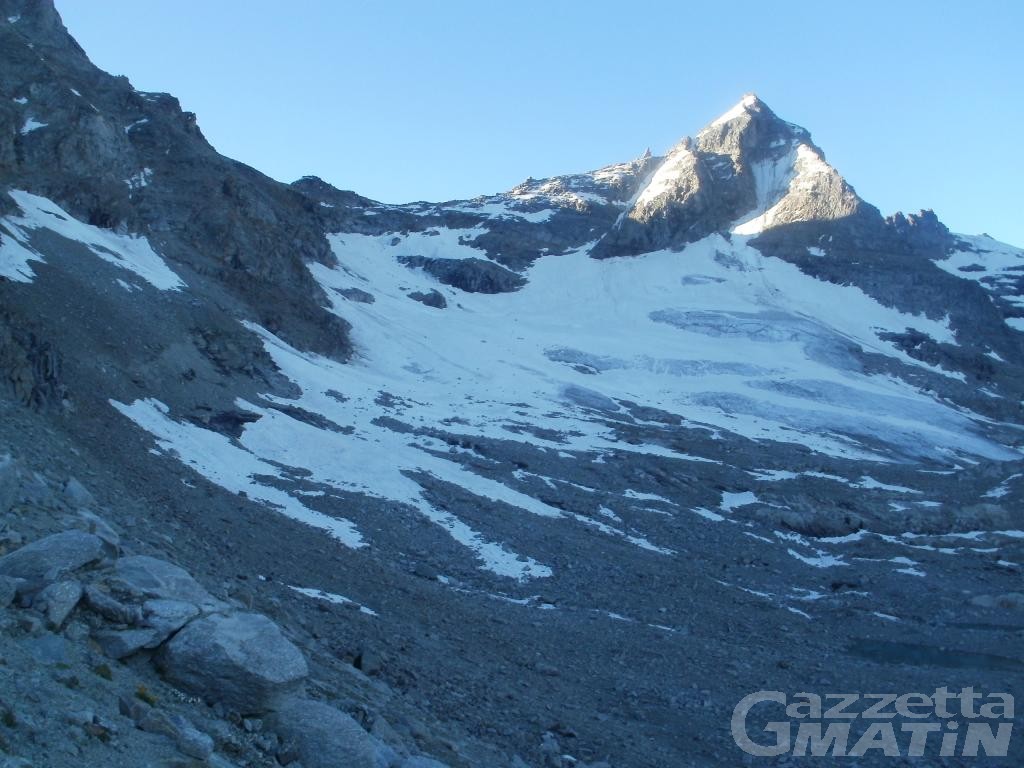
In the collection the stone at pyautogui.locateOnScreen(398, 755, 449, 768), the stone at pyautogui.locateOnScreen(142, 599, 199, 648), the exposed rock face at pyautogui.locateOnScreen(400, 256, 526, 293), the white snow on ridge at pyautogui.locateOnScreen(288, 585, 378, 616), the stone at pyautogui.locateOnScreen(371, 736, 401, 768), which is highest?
the exposed rock face at pyautogui.locateOnScreen(400, 256, 526, 293)

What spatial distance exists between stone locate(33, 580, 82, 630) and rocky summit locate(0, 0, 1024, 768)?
0.12ft

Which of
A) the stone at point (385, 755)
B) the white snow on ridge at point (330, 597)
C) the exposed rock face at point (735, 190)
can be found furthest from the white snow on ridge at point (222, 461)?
the exposed rock face at point (735, 190)

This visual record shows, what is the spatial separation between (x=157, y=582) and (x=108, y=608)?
915 mm

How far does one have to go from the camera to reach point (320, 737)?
32.1 ft

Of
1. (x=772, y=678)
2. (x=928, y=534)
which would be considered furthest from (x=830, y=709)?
(x=928, y=534)

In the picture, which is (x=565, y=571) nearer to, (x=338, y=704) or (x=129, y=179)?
(x=338, y=704)

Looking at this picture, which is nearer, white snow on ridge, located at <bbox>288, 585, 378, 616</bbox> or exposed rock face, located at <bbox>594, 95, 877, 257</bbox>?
white snow on ridge, located at <bbox>288, 585, 378, 616</bbox>

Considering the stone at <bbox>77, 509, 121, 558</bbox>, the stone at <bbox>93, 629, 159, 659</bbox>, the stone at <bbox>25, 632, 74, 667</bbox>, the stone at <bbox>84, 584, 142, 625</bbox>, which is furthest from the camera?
the stone at <bbox>77, 509, 121, 558</bbox>

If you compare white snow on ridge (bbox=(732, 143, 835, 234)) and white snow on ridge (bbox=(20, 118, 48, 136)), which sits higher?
white snow on ridge (bbox=(732, 143, 835, 234))

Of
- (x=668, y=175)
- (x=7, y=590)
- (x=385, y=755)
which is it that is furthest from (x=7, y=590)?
(x=668, y=175)

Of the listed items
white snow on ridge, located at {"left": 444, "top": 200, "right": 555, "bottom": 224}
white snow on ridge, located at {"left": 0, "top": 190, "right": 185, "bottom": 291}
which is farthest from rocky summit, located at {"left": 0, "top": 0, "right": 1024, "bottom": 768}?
white snow on ridge, located at {"left": 444, "top": 200, "right": 555, "bottom": 224}

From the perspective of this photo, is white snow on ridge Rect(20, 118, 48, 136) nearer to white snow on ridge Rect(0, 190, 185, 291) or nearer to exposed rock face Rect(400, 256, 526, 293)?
white snow on ridge Rect(0, 190, 185, 291)

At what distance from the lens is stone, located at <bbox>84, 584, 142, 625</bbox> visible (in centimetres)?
980

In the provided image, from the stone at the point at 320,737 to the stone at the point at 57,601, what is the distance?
101 inches
